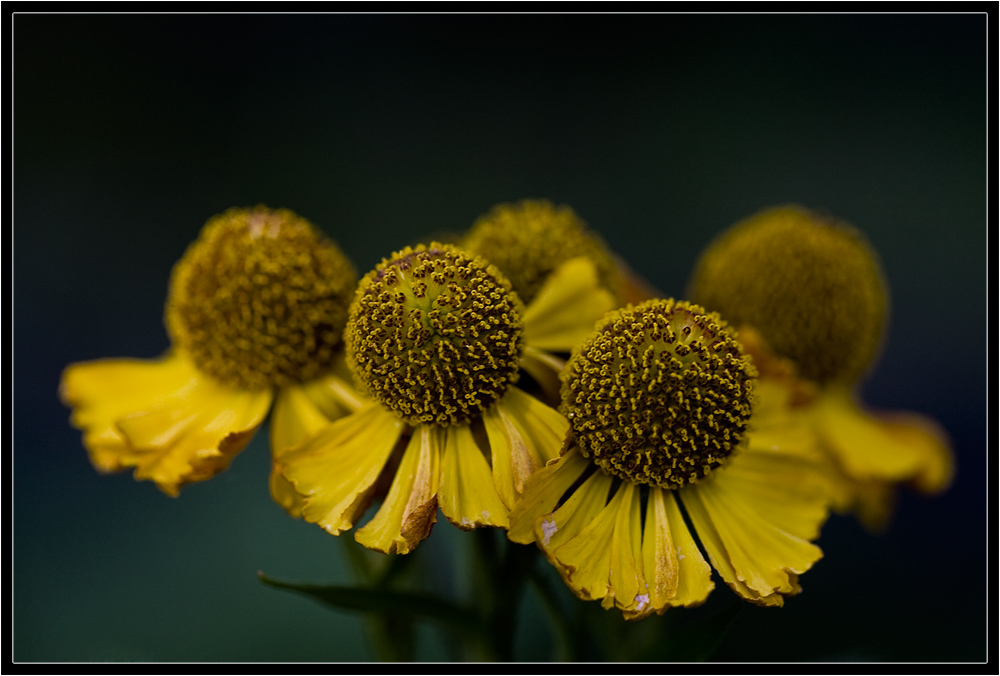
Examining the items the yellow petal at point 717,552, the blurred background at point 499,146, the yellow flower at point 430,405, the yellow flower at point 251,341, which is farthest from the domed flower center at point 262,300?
the blurred background at point 499,146

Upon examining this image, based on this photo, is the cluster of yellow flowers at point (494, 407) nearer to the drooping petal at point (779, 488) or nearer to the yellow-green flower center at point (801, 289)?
the drooping petal at point (779, 488)

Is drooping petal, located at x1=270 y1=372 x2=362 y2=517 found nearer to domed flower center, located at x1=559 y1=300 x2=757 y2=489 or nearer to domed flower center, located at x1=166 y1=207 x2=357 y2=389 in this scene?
domed flower center, located at x1=166 y1=207 x2=357 y2=389

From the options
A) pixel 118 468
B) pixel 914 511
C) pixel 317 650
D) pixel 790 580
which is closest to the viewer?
pixel 790 580

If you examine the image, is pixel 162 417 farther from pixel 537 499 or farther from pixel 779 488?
pixel 779 488

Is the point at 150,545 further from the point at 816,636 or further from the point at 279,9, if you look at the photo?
the point at 279,9

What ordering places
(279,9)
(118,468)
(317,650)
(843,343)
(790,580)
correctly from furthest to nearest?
(279,9), (317,650), (843,343), (118,468), (790,580)

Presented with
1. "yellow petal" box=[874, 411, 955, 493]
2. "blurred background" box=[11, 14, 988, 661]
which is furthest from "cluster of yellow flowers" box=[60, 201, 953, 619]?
"blurred background" box=[11, 14, 988, 661]

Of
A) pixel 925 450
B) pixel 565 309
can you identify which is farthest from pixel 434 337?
pixel 925 450

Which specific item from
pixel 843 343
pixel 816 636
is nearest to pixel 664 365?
pixel 843 343
